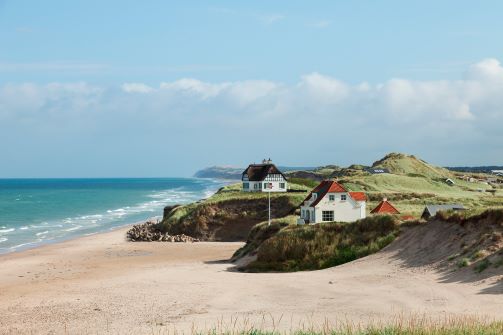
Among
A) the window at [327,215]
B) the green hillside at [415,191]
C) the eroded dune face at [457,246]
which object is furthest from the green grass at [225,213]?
the eroded dune face at [457,246]

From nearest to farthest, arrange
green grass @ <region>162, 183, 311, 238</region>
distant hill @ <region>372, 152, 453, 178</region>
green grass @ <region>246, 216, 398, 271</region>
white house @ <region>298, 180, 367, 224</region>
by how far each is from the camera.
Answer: green grass @ <region>246, 216, 398, 271</region>, white house @ <region>298, 180, 367, 224</region>, green grass @ <region>162, 183, 311, 238</region>, distant hill @ <region>372, 152, 453, 178</region>

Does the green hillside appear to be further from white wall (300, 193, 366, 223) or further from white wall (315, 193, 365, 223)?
white wall (315, 193, 365, 223)

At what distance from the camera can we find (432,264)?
28.8 metres

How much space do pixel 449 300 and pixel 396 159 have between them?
441 ft

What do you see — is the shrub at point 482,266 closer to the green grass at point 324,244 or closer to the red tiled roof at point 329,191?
the green grass at point 324,244

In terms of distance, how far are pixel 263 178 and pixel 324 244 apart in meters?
51.6

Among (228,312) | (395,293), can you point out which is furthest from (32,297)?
(395,293)

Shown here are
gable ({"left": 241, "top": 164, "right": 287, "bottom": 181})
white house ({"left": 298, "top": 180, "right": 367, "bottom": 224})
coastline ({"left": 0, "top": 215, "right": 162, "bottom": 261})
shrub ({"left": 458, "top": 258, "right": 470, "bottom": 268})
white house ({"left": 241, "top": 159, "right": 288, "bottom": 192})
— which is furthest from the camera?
gable ({"left": 241, "top": 164, "right": 287, "bottom": 181})

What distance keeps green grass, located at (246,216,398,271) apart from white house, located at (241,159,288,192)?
4881 cm

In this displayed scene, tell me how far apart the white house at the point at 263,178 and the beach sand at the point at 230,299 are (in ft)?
154

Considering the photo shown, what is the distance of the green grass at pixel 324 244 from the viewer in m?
34.7

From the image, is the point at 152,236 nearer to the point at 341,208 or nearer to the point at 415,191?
the point at 341,208

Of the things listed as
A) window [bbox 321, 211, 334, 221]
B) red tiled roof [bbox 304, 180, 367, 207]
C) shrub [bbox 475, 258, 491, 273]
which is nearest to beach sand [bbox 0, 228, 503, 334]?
shrub [bbox 475, 258, 491, 273]

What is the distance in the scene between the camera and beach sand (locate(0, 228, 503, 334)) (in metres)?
21.5
